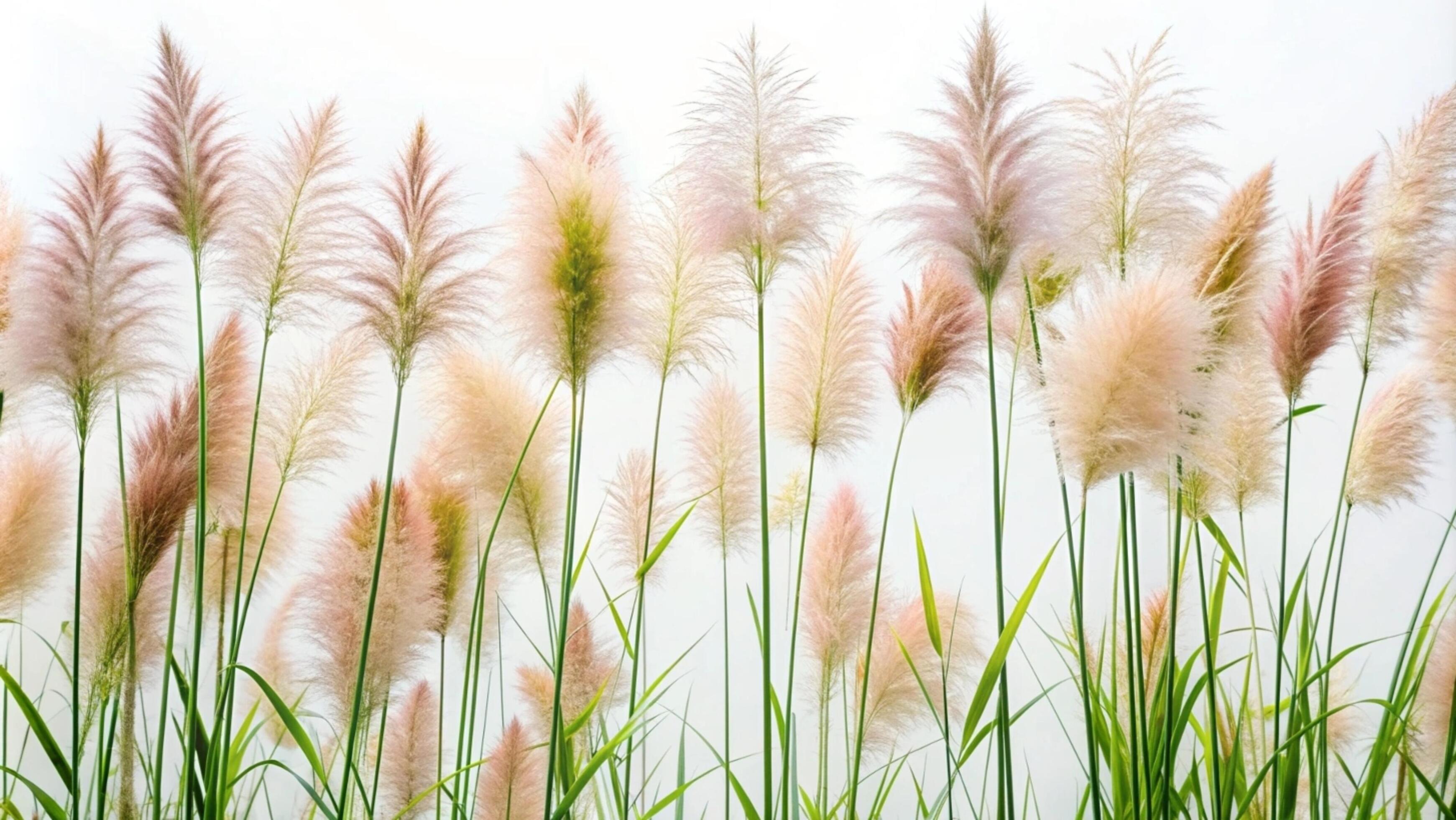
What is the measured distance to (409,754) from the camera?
1.74 metres

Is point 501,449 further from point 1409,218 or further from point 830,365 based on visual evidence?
point 1409,218

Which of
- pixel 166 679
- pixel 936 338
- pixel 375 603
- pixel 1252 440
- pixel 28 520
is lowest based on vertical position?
pixel 166 679

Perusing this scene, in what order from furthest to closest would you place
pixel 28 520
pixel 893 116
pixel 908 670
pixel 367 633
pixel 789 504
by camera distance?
pixel 893 116
pixel 789 504
pixel 908 670
pixel 28 520
pixel 367 633

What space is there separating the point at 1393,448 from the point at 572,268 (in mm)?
1602

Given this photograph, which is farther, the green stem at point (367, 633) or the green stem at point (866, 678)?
the green stem at point (866, 678)

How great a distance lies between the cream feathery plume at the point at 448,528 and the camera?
1766 mm

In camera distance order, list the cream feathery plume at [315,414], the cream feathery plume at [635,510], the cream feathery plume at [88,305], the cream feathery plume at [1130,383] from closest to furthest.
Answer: the cream feathery plume at [1130,383]
the cream feathery plume at [88,305]
the cream feathery plume at [315,414]
the cream feathery plume at [635,510]

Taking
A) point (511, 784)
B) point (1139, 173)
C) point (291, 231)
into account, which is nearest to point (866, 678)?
point (511, 784)

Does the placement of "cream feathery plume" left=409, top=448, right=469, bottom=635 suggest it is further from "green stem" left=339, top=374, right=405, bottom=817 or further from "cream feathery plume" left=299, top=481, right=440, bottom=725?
"green stem" left=339, top=374, right=405, bottom=817

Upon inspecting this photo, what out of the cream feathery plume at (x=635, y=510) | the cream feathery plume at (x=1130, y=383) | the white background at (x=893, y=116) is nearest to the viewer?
the cream feathery plume at (x=1130, y=383)

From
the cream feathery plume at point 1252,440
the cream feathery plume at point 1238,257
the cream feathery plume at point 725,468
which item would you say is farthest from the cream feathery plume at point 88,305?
the cream feathery plume at point 1252,440

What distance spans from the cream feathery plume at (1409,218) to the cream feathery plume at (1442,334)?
0.28 feet

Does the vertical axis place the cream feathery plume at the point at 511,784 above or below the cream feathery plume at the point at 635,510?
below

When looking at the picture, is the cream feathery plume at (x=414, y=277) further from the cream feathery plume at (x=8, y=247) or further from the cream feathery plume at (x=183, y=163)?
the cream feathery plume at (x=8, y=247)
